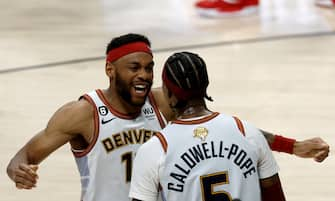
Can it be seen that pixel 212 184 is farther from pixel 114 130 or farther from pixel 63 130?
pixel 63 130

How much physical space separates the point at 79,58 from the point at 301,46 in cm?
213

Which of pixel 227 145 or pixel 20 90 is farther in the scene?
pixel 20 90

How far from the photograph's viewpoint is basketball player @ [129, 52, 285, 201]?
3102mm

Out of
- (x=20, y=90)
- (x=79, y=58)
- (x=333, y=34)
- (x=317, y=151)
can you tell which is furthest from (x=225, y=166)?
(x=333, y=34)

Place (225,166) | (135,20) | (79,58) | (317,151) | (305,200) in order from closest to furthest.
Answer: (225,166) < (317,151) < (305,200) < (79,58) < (135,20)

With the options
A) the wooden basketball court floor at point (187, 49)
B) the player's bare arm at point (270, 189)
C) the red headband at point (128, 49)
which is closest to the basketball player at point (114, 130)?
the red headband at point (128, 49)

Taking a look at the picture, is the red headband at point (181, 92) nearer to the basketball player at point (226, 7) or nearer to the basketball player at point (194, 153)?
the basketball player at point (194, 153)

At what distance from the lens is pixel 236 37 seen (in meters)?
9.55

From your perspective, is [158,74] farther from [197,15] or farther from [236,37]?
[197,15]

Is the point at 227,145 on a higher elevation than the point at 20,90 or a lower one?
higher

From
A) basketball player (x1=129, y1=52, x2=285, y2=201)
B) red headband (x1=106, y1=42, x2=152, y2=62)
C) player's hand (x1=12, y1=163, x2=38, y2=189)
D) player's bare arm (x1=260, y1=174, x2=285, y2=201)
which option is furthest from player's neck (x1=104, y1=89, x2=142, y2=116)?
player's bare arm (x1=260, y1=174, x2=285, y2=201)

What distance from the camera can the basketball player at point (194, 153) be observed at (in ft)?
10.2

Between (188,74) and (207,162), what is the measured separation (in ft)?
0.97

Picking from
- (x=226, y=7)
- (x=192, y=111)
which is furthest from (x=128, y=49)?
(x=226, y=7)
